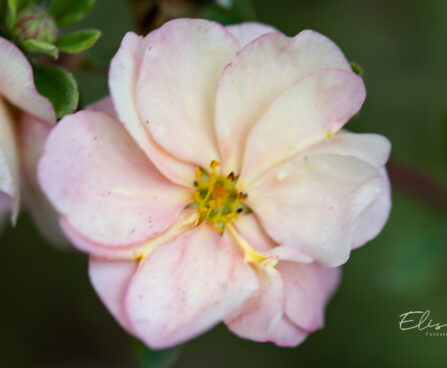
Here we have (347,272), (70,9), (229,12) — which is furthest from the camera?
(347,272)

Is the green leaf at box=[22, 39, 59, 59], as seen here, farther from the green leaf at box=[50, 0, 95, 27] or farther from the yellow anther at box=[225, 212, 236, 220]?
the yellow anther at box=[225, 212, 236, 220]

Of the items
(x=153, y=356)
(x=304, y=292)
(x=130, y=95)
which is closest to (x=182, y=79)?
(x=130, y=95)

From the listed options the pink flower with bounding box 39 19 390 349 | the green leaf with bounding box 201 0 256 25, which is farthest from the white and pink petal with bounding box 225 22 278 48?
the green leaf with bounding box 201 0 256 25

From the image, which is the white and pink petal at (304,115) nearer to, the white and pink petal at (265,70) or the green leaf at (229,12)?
the white and pink petal at (265,70)

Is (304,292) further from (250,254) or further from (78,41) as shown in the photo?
(78,41)

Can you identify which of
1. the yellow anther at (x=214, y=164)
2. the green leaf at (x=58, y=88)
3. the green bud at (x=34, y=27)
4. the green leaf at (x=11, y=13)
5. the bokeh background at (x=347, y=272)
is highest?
the green leaf at (x=11, y=13)

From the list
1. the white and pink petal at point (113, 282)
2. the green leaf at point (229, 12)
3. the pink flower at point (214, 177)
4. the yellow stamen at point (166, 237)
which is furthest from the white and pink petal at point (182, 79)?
the green leaf at point (229, 12)

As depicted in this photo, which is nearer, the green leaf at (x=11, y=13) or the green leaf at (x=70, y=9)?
the green leaf at (x=11, y=13)
